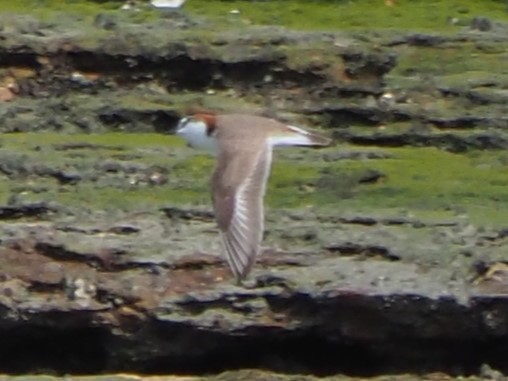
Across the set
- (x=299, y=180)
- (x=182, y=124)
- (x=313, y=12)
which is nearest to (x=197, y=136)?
(x=182, y=124)

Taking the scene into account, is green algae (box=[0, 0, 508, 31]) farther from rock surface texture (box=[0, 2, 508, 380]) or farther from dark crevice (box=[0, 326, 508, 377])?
dark crevice (box=[0, 326, 508, 377])

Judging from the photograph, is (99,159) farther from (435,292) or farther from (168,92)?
(435,292)

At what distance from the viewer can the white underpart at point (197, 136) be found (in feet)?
25.8

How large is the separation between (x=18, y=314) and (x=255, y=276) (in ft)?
2.51

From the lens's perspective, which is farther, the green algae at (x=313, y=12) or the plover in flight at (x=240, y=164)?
the green algae at (x=313, y=12)

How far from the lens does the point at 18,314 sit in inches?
275

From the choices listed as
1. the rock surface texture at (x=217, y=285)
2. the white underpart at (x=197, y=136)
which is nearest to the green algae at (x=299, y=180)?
the rock surface texture at (x=217, y=285)

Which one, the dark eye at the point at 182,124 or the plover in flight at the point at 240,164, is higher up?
the plover in flight at the point at 240,164

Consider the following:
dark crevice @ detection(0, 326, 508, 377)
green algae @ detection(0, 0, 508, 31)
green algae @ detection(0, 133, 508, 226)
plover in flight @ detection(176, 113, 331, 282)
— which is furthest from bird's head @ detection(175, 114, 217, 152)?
green algae @ detection(0, 0, 508, 31)

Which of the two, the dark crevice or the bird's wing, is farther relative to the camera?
the dark crevice

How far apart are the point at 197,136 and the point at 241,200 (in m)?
0.89

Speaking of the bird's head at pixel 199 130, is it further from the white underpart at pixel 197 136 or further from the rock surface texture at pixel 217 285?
the rock surface texture at pixel 217 285

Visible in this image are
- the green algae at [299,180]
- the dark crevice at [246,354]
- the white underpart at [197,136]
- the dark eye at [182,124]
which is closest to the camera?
the dark crevice at [246,354]

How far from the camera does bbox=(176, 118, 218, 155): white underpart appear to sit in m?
7.86
